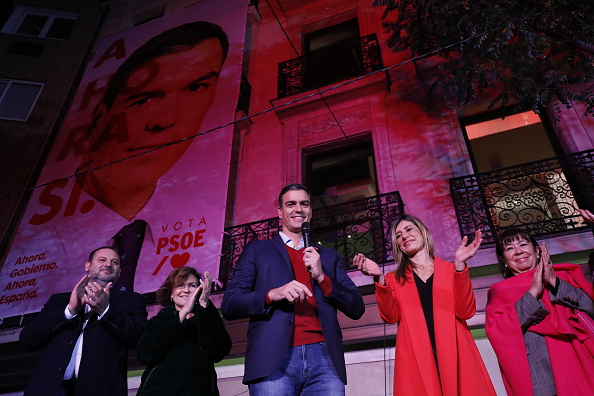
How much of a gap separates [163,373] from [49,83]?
9.12 meters

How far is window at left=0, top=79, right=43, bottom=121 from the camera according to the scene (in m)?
8.56

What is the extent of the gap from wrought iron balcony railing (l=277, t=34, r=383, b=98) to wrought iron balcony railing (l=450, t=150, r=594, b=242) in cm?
238

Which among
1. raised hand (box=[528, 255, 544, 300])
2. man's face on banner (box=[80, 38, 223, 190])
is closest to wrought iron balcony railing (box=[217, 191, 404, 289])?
man's face on banner (box=[80, 38, 223, 190])

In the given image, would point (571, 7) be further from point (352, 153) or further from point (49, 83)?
point (49, 83)

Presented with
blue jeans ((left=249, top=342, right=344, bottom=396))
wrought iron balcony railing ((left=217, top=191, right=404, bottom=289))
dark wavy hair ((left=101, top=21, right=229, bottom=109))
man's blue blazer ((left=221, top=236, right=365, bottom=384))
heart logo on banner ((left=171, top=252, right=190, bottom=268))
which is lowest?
blue jeans ((left=249, top=342, right=344, bottom=396))

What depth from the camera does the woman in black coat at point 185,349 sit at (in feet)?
6.46

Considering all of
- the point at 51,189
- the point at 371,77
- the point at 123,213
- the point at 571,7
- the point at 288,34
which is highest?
the point at 288,34

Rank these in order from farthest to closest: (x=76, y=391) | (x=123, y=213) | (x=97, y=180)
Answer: (x=97, y=180)
(x=123, y=213)
(x=76, y=391)

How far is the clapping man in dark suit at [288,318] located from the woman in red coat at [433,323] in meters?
0.26

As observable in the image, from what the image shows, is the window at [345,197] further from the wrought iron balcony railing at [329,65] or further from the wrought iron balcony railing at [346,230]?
the wrought iron balcony railing at [329,65]

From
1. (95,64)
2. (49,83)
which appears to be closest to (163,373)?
(95,64)

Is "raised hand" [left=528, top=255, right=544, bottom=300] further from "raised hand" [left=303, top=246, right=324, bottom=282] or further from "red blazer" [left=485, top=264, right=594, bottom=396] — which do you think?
"raised hand" [left=303, top=246, right=324, bottom=282]

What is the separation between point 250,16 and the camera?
23.6ft

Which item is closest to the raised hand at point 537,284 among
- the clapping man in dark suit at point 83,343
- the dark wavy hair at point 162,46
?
the clapping man in dark suit at point 83,343
